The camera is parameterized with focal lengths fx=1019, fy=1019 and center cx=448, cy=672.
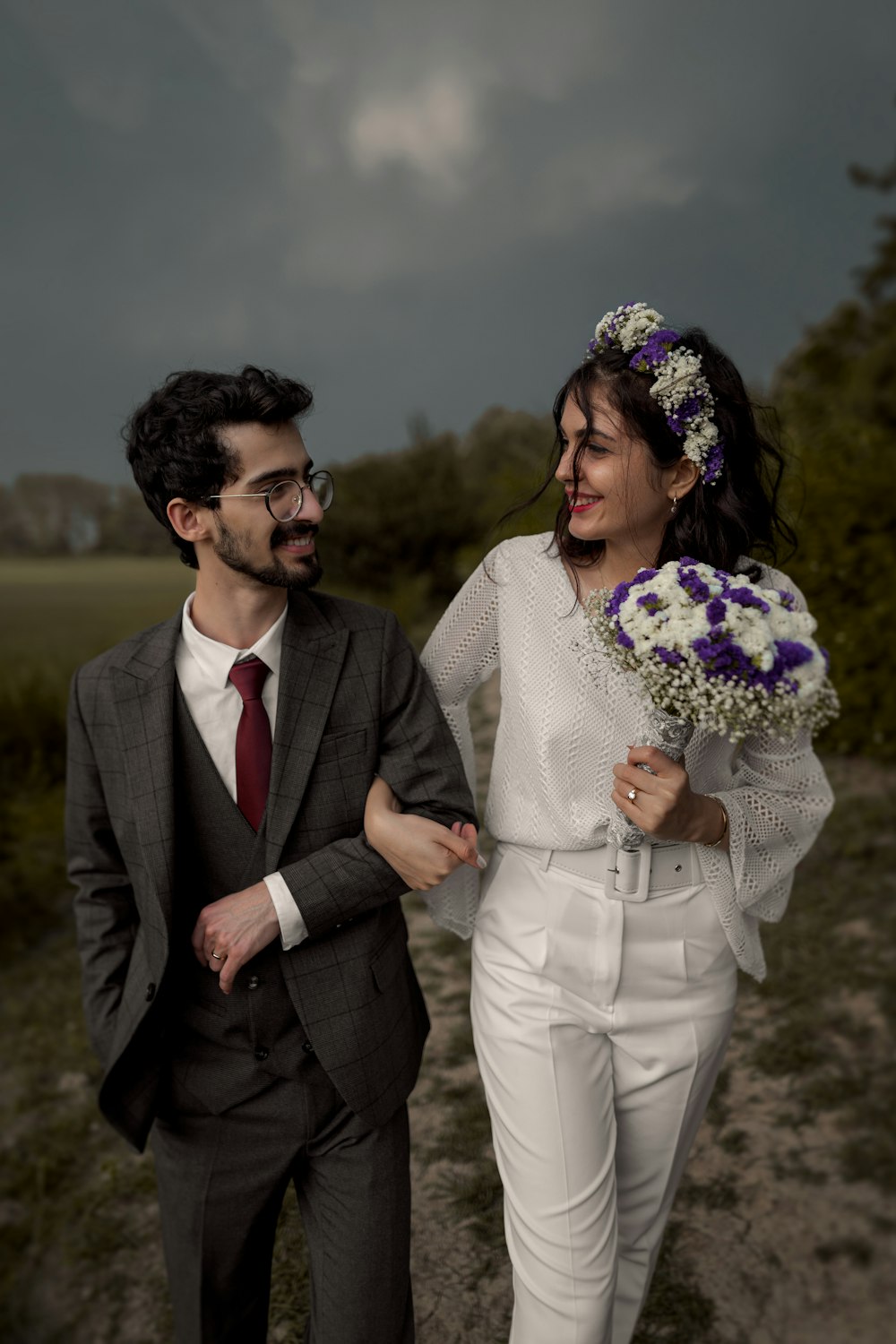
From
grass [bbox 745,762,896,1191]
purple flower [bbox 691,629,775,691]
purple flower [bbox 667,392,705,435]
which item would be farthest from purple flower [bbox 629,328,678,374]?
grass [bbox 745,762,896,1191]

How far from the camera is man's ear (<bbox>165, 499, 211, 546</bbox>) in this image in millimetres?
2318

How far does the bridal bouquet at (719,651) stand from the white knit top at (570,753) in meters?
0.39

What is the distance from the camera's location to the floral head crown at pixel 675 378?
226 centimetres

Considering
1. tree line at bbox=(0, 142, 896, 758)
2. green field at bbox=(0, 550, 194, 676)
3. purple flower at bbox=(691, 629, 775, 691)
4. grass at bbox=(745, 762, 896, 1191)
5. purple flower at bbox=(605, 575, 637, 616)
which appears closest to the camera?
purple flower at bbox=(691, 629, 775, 691)

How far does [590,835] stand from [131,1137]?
1.30 meters

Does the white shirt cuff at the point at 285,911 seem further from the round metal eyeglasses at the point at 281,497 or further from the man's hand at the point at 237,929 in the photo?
the round metal eyeglasses at the point at 281,497

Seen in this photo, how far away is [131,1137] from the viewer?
7.88 ft

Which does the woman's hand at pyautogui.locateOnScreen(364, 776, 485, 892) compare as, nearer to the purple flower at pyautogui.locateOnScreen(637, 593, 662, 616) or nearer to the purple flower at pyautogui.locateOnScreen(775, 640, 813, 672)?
the purple flower at pyautogui.locateOnScreen(637, 593, 662, 616)

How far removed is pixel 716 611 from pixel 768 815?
0.83 m

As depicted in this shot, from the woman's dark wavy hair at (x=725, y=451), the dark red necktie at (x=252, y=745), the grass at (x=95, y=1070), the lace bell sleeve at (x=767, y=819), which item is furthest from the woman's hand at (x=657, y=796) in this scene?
the grass at (x=95, y=1070)

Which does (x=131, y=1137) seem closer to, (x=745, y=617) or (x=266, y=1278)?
(x=266, y=1278)

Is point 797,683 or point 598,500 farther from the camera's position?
point 598,500

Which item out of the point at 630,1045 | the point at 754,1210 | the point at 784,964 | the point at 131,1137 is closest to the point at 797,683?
the point at 630,1045

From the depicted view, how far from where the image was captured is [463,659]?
2684 millimetres
